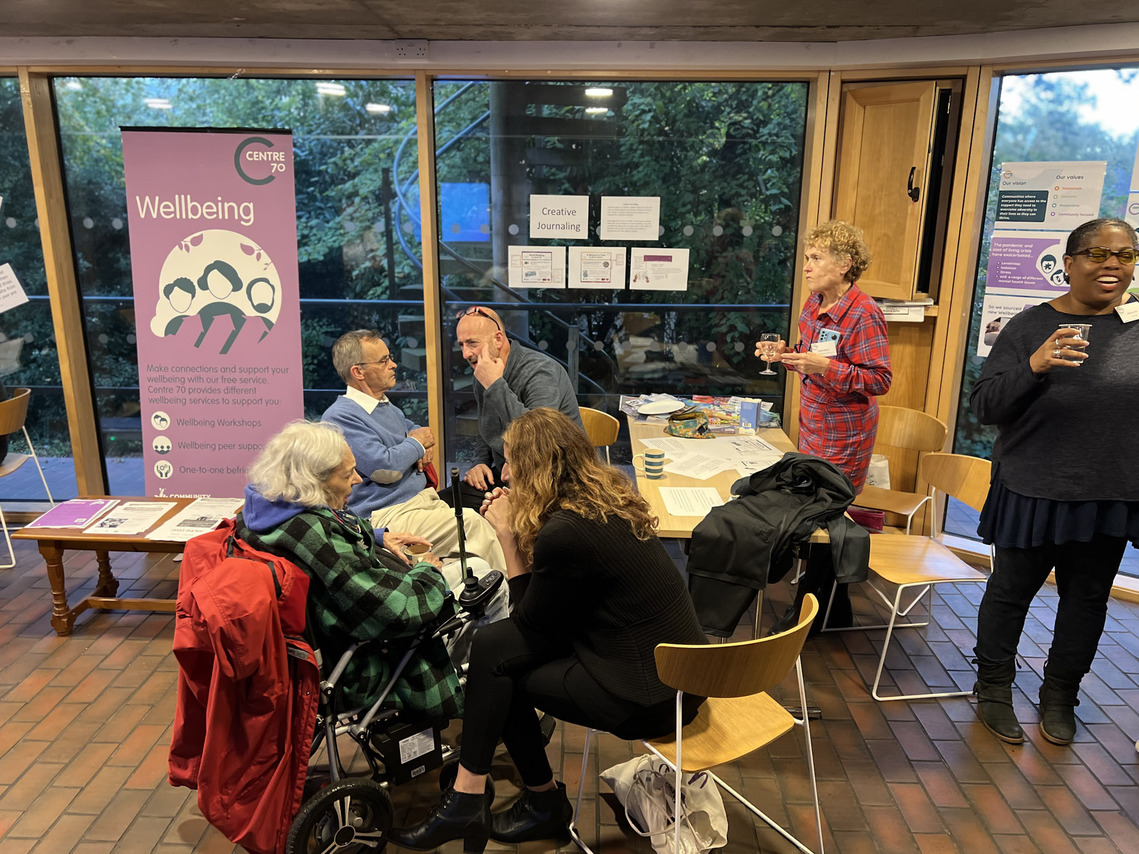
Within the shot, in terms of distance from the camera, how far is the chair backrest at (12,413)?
4301 mm

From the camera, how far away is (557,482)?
90.3 inches

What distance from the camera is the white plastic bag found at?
2.39m

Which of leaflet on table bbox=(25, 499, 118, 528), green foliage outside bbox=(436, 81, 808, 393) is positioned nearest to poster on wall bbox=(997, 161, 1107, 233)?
green foliage outside bbox=(436, 81, 808, 393)

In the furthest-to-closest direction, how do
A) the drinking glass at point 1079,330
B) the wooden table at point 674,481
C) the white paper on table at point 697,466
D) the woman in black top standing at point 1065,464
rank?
the white paper on table at point 697,466, the wooden table at point 674,481, the woman in black top standing at point 1065,464, the drinking glass at point 1079,330

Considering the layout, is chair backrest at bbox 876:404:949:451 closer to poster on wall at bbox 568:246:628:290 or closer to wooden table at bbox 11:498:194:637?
poster on wall at bbox 568:246:628:290

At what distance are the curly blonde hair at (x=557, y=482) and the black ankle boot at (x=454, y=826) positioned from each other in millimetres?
758

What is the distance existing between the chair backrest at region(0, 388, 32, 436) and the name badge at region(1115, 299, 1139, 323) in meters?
4.97

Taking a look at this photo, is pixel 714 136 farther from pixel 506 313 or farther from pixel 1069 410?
pixel 1069 410

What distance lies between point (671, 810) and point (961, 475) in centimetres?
199

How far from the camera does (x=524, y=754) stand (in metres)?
2.48

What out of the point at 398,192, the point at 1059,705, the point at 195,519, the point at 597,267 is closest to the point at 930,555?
the point at 1059,705

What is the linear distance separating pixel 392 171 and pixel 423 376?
4.01ft

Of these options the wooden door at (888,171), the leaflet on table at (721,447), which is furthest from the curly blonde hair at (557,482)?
the wooden door at (888,171)

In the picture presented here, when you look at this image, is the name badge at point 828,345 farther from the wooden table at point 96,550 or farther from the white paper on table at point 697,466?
the wooden table at point 96,550
